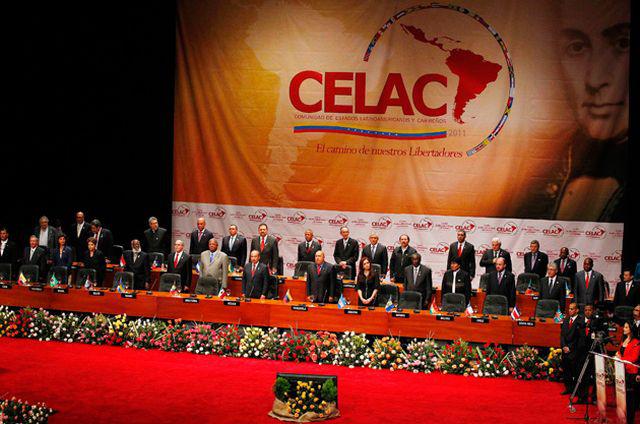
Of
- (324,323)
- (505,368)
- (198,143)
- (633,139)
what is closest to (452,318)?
(505,368)

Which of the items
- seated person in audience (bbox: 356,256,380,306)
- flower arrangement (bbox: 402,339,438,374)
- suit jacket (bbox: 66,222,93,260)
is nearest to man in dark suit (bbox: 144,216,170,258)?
suit jacket (bbox: 66,222,93,260)

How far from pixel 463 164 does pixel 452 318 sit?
5.25m

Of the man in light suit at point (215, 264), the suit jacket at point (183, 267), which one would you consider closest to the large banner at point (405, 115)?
the suit jacket at point (183, 267)

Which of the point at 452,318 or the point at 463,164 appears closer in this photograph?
the point at 452,318

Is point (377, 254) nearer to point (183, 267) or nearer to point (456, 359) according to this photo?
point (183, 267)

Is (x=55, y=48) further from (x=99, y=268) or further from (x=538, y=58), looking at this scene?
(x=538, y=58)

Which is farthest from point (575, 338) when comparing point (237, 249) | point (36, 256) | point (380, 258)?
point (36, 256)

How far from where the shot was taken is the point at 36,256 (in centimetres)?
1452

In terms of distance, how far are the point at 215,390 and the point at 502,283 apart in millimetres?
5026

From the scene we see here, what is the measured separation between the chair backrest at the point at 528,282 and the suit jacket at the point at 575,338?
118 inches

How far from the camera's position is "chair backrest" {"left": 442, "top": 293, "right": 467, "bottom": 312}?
12.3m

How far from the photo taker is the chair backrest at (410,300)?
12.3m

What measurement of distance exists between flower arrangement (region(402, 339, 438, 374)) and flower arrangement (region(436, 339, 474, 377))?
101 mm

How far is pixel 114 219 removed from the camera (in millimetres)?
16766
